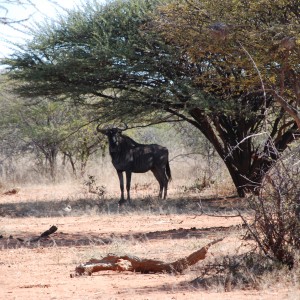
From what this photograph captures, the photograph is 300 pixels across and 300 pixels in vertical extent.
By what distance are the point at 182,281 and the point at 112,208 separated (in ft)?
38.9

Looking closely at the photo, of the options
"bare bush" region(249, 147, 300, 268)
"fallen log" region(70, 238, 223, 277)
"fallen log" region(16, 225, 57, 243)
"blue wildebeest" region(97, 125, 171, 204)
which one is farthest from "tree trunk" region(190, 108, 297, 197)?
"bare bush" region(249, 147, 300, 268)

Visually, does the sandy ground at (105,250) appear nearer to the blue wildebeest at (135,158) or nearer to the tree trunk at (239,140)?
the blue wildebeest at (135,158)

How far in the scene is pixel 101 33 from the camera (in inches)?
848

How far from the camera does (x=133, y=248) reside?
10805mm

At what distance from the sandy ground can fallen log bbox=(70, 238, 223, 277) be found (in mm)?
85

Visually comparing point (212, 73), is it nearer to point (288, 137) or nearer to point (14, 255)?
point (288, 137)

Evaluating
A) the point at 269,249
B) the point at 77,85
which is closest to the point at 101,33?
the point at 77,85

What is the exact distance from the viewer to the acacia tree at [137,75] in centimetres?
2012

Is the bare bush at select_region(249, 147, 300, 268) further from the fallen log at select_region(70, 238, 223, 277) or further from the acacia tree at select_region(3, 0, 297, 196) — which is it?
the acacia tree at select_region(3, 0, 297, 196)

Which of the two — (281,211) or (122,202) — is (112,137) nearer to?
(122,202)

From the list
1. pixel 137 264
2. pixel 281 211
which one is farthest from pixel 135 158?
pixel 281 211

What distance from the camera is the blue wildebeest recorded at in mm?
21281

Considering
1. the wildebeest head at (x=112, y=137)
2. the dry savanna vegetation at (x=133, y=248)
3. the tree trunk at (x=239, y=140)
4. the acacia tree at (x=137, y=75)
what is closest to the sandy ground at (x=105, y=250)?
the dry savanna vegetation at (x=133, y=248)

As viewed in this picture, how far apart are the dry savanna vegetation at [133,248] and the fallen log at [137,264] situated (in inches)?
2.5
